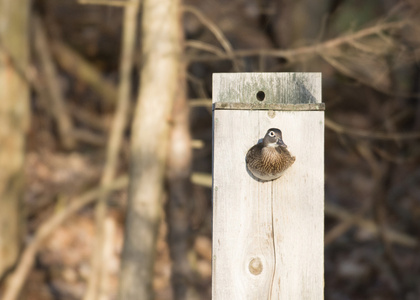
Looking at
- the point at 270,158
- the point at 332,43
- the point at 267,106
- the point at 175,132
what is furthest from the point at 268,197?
the point at 175,132

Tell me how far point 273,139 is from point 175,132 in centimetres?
254

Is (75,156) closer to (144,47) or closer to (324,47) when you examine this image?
(144,47)

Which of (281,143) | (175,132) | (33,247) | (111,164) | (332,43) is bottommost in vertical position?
(33,247)

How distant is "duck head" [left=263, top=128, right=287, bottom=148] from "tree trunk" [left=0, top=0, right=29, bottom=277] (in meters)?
3.22

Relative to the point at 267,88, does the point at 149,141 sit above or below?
below

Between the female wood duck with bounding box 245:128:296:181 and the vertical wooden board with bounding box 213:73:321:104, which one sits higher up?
the vertical wooden board with bounding box 213:73:321:104

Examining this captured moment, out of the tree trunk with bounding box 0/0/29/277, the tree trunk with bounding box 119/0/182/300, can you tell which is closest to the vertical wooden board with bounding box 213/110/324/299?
the tree trunk with bounding box 119/0/182/300

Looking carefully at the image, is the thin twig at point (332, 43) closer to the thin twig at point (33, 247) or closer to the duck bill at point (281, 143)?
the thin twig at point (33, 247)

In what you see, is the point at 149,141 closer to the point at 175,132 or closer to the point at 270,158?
the point at 175,132

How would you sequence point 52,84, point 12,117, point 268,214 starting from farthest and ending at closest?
1. point 52,84
2. point 12,117
3. point 268,214

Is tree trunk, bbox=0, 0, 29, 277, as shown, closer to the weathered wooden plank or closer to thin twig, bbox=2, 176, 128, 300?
thin twig, bbox=2, 176, 128, 300

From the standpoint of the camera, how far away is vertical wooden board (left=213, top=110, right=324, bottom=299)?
2092 mm

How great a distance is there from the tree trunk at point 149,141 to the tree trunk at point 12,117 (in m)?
1.31

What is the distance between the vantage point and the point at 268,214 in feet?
6.94
